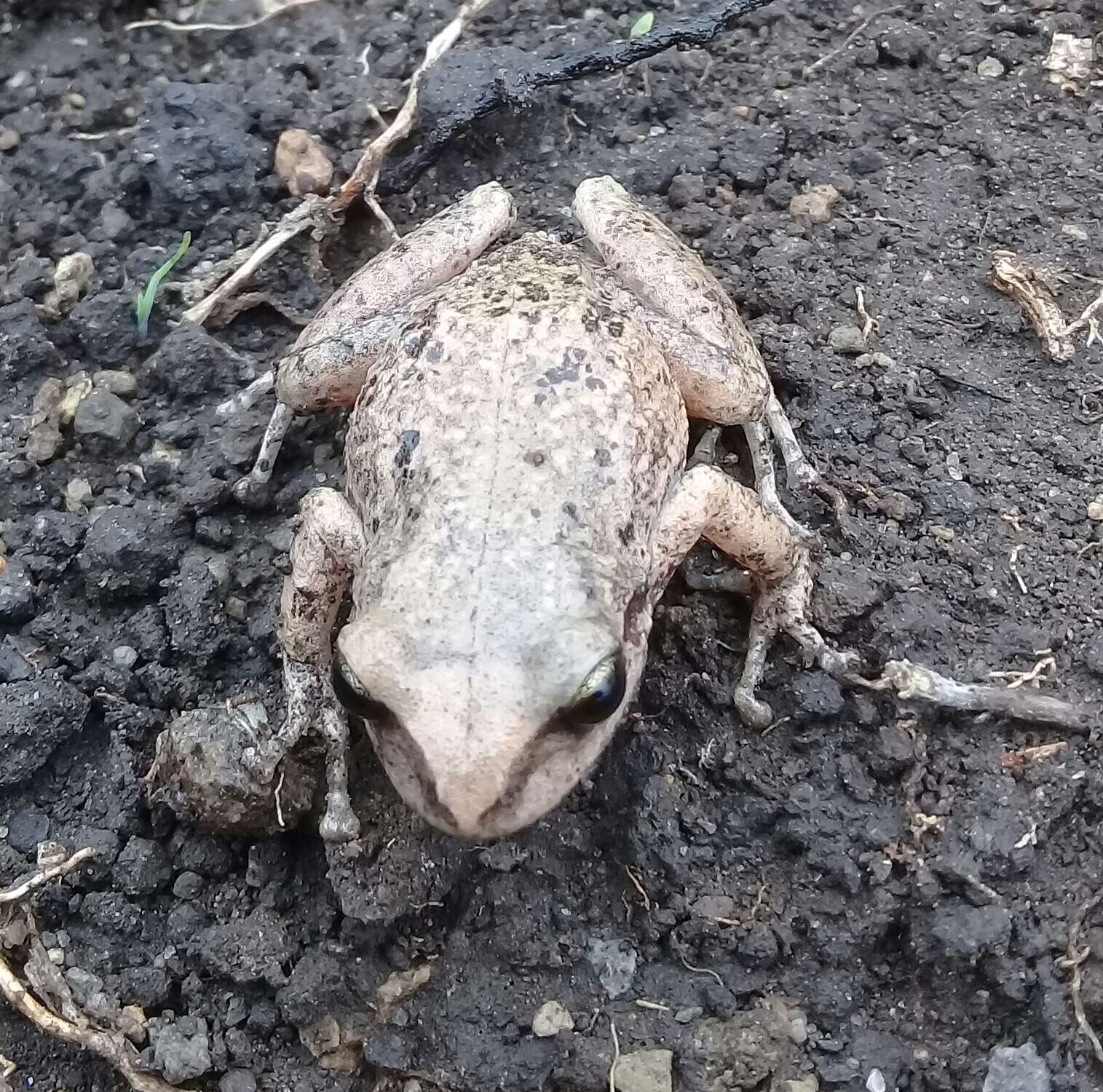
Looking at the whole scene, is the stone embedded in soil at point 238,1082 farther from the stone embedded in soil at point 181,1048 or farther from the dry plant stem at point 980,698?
the dry plant stem at point 980,698

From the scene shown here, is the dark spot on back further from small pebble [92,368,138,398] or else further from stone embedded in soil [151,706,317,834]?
small pebble [92,368,138,398]

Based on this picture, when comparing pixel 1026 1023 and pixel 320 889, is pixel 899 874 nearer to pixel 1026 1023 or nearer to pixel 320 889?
pixel 1026 1023

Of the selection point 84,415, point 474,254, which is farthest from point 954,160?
point 84,415

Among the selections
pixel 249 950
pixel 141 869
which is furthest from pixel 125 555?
pixel 249 950

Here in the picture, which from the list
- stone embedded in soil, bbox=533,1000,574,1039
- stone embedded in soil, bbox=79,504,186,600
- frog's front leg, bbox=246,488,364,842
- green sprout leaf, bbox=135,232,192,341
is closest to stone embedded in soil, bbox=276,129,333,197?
green sprout leaf, bbox=135,232,192,341

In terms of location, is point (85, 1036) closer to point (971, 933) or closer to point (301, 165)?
point (971, 933)

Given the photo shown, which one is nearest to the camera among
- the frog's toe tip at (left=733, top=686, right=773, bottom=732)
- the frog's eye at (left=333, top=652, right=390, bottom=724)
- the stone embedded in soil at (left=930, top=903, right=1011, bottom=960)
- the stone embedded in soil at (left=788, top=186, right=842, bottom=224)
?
the frog's eye at (left=333, top=652, right=390, bottom=724)
